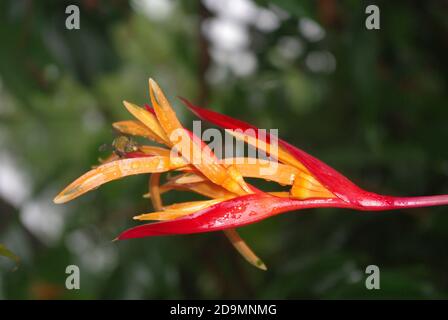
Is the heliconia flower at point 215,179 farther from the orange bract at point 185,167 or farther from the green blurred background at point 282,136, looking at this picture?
the green blurred background at point 282,136

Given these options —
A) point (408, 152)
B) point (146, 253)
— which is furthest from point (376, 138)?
point (146, 253)

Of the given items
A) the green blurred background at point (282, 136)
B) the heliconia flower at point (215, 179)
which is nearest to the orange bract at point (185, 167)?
the heliconia flower at point (215, 179)

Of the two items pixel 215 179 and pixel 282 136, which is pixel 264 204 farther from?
pixel 282 136

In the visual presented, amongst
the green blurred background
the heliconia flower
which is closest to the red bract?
the heliconia flower

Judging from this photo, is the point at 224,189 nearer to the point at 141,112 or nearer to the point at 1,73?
the point at 141,112

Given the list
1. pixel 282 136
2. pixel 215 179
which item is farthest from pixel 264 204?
pixel 282 136

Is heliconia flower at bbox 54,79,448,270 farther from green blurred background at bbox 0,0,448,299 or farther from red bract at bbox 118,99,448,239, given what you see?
green blurred background at bbox 0,0,448,299
